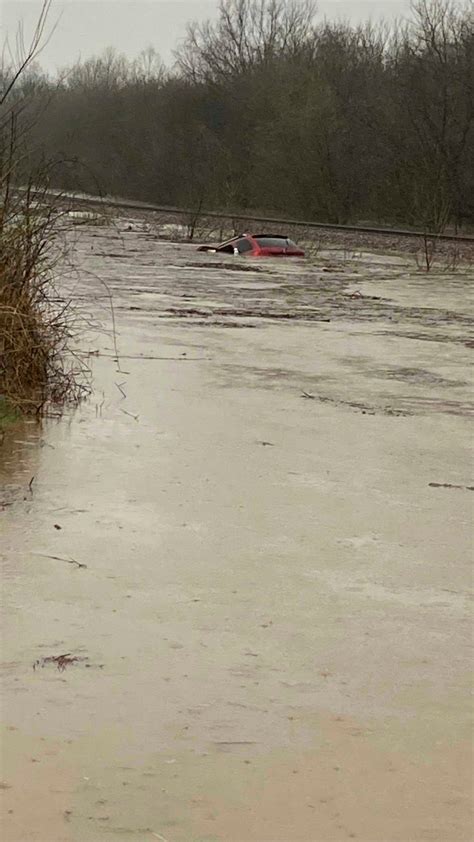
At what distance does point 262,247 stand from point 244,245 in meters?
0.62

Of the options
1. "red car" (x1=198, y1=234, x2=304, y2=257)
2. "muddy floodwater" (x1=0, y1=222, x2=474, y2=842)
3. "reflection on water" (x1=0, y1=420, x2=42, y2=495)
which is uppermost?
"red car" (x1=198, y1=234, x2=304, y2=257)

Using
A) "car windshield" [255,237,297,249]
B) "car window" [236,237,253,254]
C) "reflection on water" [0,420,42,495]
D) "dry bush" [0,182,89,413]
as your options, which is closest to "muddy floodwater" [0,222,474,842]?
"reflection on water" [0,420,42,495]

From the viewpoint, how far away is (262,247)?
3309 cm

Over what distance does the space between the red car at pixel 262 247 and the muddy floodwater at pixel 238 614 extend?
20.3 metres

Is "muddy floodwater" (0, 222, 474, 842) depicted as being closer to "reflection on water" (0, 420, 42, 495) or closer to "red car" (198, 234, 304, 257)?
"reflection on water" (0, 420, 42, 495)

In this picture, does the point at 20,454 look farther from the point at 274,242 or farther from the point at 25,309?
the point at 274,242

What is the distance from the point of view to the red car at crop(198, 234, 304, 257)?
1291 inches

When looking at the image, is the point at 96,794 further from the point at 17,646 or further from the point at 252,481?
the point at 252,481

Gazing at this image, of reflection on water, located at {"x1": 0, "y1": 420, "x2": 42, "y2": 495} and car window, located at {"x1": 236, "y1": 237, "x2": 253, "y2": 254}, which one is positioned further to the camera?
car window, located at {"x1": 236, "y1": 237, "x2": 253, "y2": 254}

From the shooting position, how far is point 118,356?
13.9m

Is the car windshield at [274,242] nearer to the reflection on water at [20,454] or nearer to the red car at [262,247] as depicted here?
the red car at [262,247]

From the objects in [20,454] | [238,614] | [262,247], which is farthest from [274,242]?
[238,614]

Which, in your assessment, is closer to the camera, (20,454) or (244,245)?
(20,454)

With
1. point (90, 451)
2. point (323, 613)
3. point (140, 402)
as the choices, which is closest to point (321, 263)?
point (140, 402)
